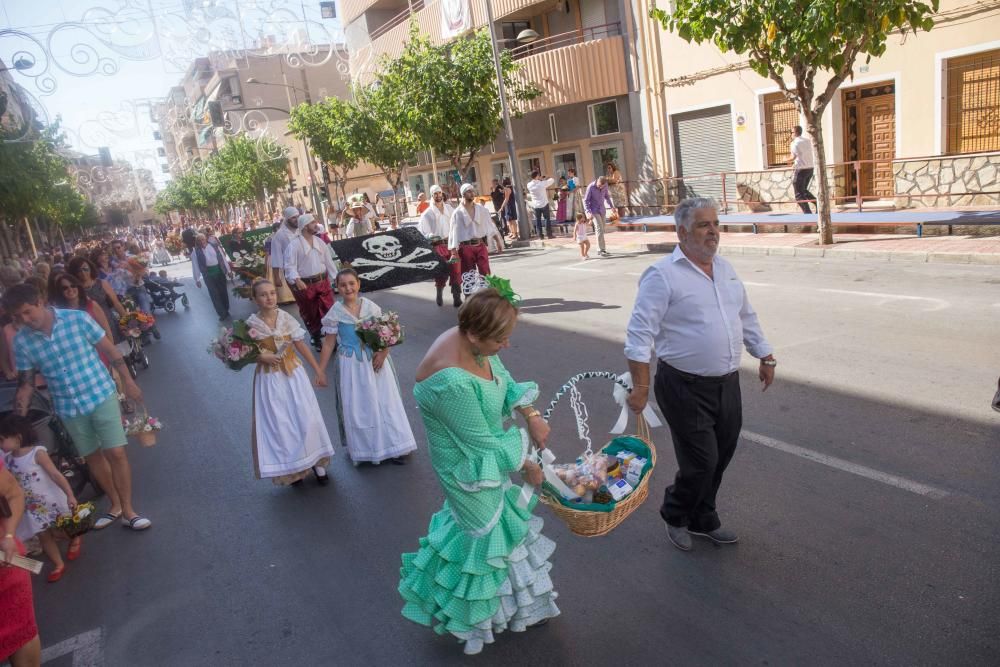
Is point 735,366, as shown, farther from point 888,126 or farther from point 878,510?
point 888,126

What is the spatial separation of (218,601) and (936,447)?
180 inches

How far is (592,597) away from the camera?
388 cm

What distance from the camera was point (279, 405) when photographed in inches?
226

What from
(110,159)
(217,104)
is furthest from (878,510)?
(217,104)

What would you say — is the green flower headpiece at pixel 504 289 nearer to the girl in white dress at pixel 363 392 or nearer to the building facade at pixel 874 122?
the girl in white dress at pixel 363 392

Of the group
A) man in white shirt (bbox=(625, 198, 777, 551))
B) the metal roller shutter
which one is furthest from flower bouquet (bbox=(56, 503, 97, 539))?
the metal roller shutter

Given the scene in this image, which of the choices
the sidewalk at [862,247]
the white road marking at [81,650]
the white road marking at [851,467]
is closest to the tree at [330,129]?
the sidewalk at [862,247]

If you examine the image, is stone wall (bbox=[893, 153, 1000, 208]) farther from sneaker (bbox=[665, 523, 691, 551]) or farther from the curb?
sneaker (bbox=[665, 523, 691, 551])

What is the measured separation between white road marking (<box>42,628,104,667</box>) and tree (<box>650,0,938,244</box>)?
11.3 m

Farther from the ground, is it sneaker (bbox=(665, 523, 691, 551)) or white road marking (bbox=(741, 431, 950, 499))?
sneaker (bbox=(665, 523, 691, 551))

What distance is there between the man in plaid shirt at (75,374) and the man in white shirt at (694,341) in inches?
140

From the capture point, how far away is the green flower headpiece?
3295 millimetres

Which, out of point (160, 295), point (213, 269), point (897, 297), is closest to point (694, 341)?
point (897, 297)

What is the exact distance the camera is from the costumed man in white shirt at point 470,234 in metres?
12.0
